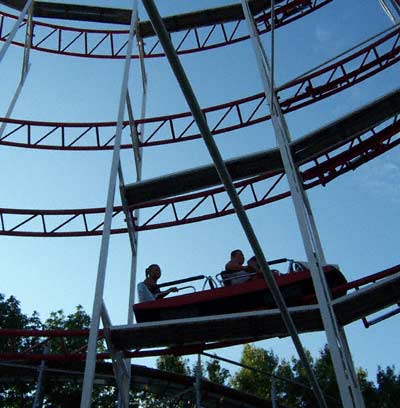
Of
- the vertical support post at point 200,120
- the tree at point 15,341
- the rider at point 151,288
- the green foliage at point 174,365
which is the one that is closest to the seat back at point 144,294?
the rider at point 151,288

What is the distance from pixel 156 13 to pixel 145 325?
4.10 m

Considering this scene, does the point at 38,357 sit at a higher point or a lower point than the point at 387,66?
lower

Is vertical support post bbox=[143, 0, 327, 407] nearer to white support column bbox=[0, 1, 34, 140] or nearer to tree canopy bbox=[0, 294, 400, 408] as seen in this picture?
white support column bbox=[0, 1, 34, 140]

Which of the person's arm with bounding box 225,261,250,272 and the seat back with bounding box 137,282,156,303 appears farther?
the person's arm with bounding box 225,261,250,272

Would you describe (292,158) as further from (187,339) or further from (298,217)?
(187,339)

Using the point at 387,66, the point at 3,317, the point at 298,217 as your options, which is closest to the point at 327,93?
the point at 387,66

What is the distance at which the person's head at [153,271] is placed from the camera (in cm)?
794

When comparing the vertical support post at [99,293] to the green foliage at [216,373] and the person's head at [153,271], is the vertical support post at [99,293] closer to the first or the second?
the person's head at [153,271]

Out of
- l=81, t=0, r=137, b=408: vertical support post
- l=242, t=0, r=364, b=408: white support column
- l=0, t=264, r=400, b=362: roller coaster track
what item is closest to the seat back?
l=0, t=264, r=400, b=362: roller coaster track

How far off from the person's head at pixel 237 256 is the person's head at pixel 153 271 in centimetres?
109

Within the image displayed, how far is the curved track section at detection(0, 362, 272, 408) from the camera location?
1362 cm

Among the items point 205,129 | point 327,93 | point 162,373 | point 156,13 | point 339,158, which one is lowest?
point 205,129

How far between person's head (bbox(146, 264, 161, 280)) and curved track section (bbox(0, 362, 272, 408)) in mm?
6506

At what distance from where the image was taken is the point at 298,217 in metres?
6.55
